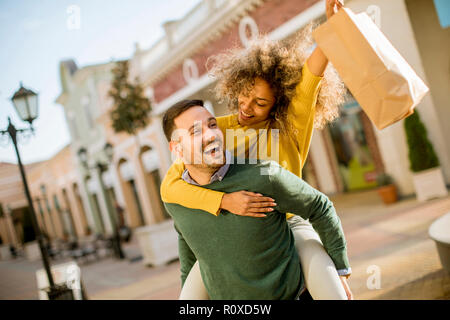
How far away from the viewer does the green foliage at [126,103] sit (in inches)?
369

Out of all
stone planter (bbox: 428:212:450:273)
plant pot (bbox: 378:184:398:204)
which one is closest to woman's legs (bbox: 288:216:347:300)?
stone planter (bbox: 428:212:450:273)

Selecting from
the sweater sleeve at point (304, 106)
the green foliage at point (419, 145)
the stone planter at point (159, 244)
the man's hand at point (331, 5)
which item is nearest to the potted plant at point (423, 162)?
the green foliage at point (419, 145)

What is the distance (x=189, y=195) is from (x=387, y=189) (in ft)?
22.9

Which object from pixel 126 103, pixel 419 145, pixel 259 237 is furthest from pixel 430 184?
pixel 126 103

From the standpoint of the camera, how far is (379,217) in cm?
687

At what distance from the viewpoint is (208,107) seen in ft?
30.8

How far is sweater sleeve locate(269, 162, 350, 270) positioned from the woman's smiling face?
15.4 inches

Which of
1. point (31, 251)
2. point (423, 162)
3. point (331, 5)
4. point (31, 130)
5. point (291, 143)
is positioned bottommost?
point (31, 251)

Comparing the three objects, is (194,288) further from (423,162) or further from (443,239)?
(423,162)

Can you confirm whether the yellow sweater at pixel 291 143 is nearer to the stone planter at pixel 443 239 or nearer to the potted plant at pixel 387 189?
the stone planter at pixel 443 239

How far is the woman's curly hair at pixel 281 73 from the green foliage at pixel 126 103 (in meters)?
7.98

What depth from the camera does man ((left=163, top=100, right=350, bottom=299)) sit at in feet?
4.24
